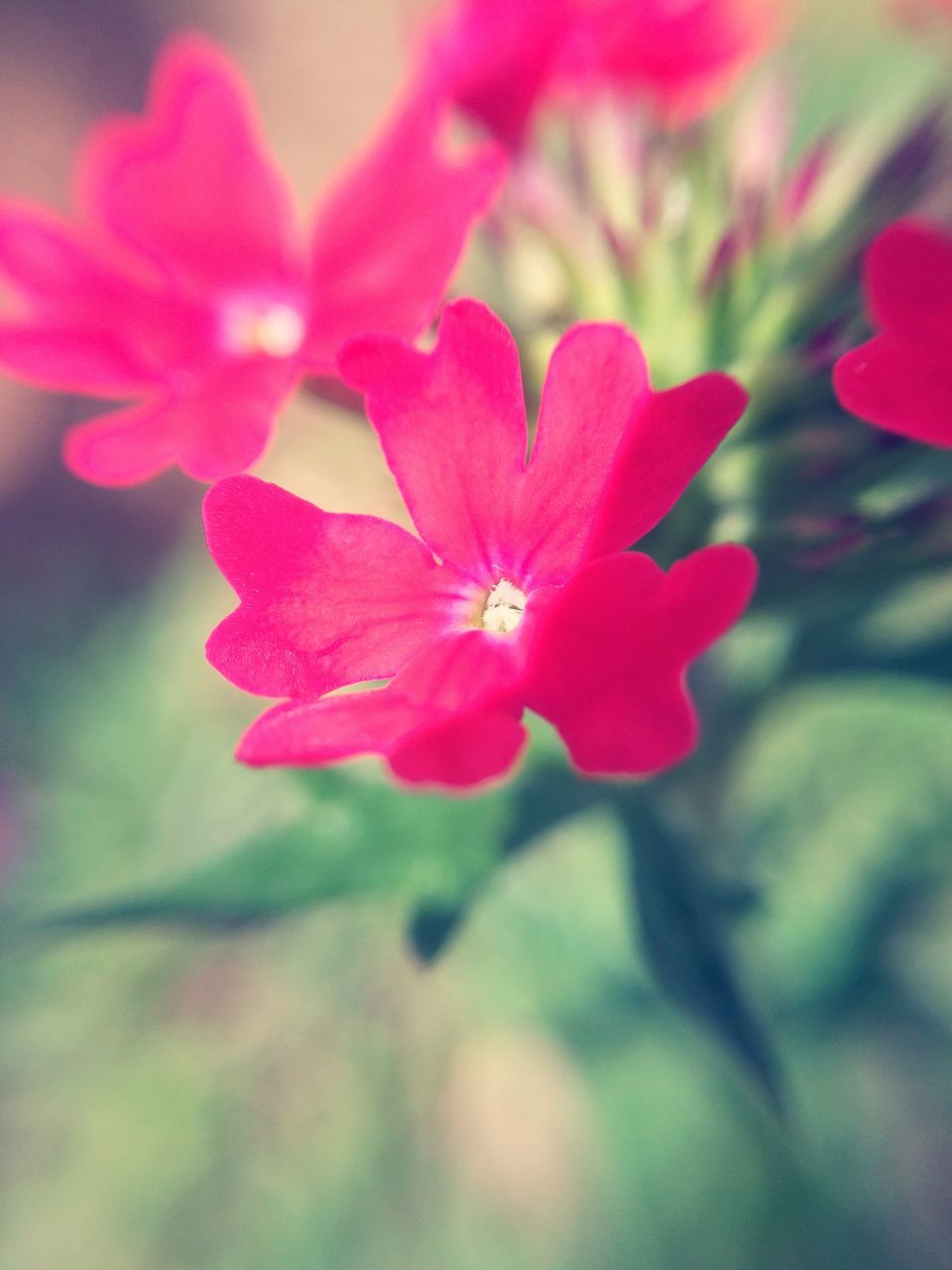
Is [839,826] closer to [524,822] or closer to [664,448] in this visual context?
[524,822]

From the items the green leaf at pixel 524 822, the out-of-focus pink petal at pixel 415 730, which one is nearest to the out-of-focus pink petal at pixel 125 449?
the out-of-focus pink petal at pixel 415 730

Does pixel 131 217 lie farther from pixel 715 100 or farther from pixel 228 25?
pixel 228 25

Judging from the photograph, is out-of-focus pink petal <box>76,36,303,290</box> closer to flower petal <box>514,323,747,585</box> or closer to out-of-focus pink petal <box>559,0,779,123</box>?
out-of-focus pink petal <box>559,0,779,123</box>

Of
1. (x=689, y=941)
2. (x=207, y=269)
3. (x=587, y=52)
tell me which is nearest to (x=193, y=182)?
(x=207, y=269)

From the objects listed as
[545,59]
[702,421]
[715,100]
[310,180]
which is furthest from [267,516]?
[310,180]

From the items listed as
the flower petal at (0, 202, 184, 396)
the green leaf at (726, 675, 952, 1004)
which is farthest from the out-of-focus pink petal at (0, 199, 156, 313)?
the green leaf at (726, 675, 952, 1004)
